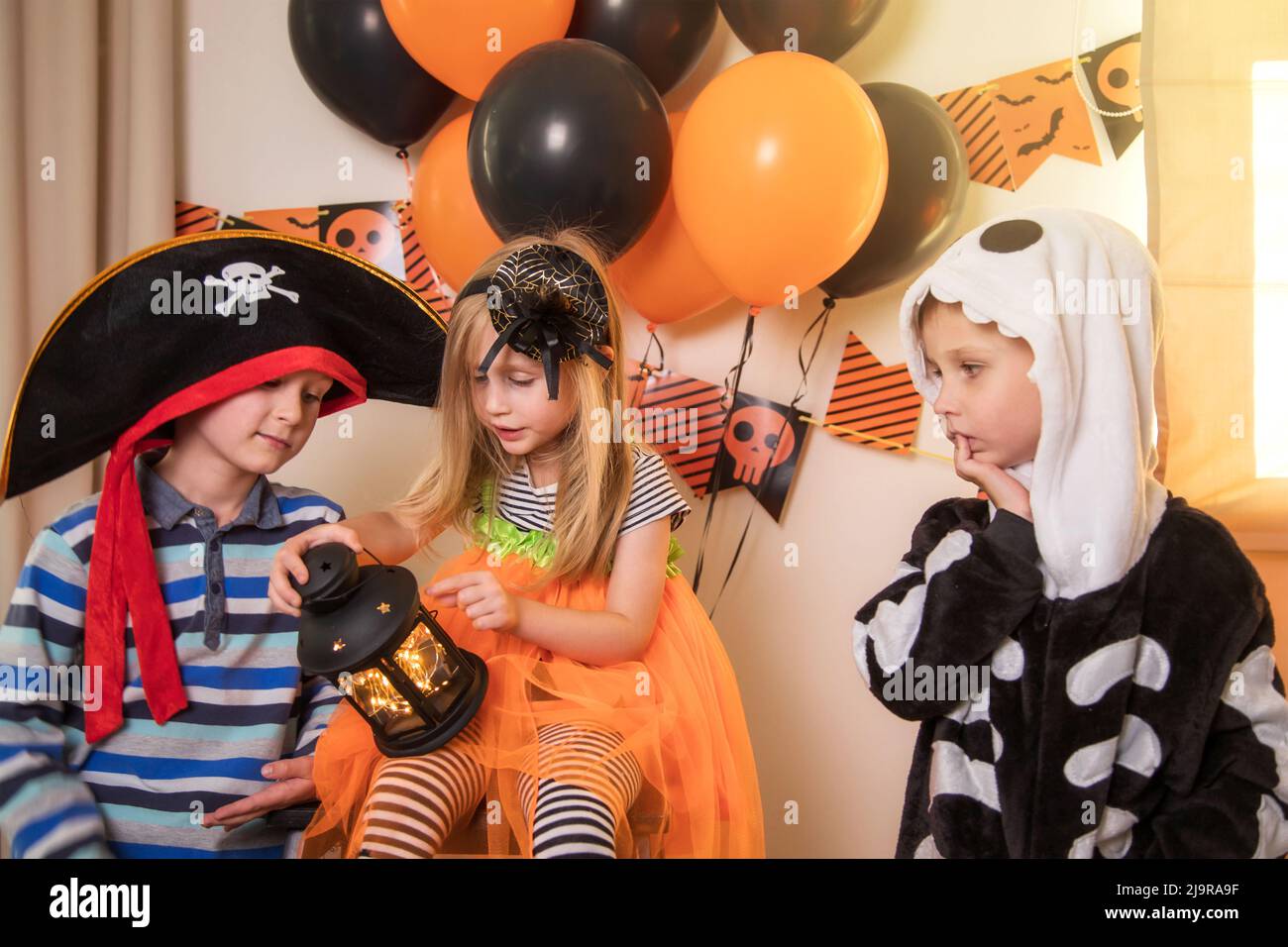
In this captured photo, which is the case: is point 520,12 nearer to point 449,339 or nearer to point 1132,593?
point 449,339

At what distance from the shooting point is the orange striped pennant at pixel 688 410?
176 centimetres

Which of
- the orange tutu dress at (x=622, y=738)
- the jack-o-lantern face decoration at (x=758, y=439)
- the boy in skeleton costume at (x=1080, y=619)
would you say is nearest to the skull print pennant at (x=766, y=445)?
the jack-o-lantern face decoration at (x=758, y=439)

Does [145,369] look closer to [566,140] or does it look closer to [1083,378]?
[566,140]

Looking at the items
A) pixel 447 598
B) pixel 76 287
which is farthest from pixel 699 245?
pixel 76 287

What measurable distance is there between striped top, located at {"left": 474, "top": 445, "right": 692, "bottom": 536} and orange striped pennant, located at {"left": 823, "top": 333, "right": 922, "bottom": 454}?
0.45m

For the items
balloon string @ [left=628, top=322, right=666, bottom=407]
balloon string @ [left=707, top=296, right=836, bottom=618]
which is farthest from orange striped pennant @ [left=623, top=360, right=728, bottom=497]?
balloon string @ [left=707, top=296, right=836, bottom=618]

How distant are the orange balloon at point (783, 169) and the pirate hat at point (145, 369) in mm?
582

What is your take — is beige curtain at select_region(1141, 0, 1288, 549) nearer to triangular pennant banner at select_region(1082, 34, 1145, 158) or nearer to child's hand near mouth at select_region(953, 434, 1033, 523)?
triangular pennant banner at select_region(1082, 34, 1145, 158)

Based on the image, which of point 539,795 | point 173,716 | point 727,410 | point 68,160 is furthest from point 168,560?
point 727,410

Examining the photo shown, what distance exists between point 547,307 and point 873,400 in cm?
70

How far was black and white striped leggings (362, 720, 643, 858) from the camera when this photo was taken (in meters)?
1.07

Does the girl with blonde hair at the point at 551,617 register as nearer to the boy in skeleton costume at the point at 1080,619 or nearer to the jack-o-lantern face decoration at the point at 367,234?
the boy in skeleton costume at the point at 1080,619

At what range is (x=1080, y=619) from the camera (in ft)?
3.61
